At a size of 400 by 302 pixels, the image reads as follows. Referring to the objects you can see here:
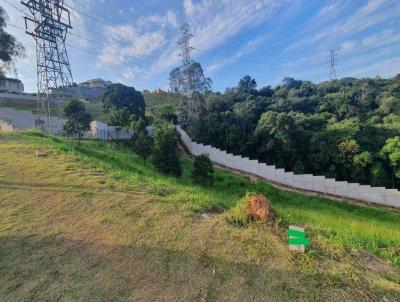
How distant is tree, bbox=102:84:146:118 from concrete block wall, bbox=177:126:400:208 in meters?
12.9

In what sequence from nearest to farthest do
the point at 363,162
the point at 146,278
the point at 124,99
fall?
the point at 146,278, the point at 363,162, the point at 124,99

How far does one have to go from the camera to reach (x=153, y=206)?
20.8ft

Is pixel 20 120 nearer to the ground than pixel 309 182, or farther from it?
farther from it

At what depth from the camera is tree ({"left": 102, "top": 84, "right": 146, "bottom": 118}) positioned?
34781 mm

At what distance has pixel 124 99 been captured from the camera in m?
35.2

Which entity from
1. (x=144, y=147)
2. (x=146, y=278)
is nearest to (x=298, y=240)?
(x=146, y=278)

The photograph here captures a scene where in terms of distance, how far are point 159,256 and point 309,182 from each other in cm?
2005

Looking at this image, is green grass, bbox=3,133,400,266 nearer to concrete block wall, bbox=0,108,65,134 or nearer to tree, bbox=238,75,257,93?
concrete block wall, bbox=0,108,65,134

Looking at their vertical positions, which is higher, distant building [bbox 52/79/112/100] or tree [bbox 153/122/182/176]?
distant building [bbox 52/79/112/100]

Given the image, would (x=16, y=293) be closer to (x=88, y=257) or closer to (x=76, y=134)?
(x=88, y=257)

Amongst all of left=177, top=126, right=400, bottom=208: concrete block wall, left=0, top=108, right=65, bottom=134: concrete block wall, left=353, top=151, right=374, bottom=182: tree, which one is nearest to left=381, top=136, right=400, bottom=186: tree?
left=353, top=151, right=374, bottom=182: tree

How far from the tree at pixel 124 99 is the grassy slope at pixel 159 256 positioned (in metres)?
28.8

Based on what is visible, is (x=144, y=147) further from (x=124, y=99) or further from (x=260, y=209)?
(x=124, y=99)

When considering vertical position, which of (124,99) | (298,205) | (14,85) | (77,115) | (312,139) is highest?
(14,85)
